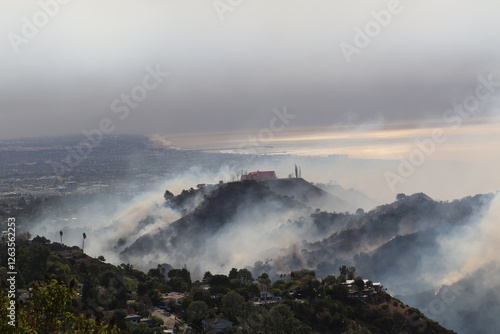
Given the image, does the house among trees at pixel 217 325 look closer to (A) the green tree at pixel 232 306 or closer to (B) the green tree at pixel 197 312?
(B) the green tree at pixel 197 312

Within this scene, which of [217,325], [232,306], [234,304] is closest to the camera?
[217,325]

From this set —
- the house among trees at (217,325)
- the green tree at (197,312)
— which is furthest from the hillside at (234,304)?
the house among trees at (217,325)

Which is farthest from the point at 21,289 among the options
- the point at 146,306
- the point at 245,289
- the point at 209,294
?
the point at 245,289

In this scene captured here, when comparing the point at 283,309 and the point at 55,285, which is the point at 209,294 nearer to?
the point at 283,309

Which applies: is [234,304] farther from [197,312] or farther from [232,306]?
[197,312]

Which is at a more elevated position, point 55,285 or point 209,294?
point 55,285

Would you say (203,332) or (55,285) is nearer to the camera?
(55,285)

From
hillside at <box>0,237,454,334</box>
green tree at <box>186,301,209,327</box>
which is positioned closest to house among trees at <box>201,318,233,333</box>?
hillside at <box>0,237,454,334</box>

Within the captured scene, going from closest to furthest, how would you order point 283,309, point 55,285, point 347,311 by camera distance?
point 55,285 → point 283,309 → point 347,311

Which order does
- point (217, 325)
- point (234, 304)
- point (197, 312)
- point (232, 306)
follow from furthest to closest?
point (234, 304)
point (232, 306)
point (197, 312)
point (217, 325)

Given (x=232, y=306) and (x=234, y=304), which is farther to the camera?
(x=234, y=304)

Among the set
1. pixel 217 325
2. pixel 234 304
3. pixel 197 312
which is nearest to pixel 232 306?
pixel 234 304
